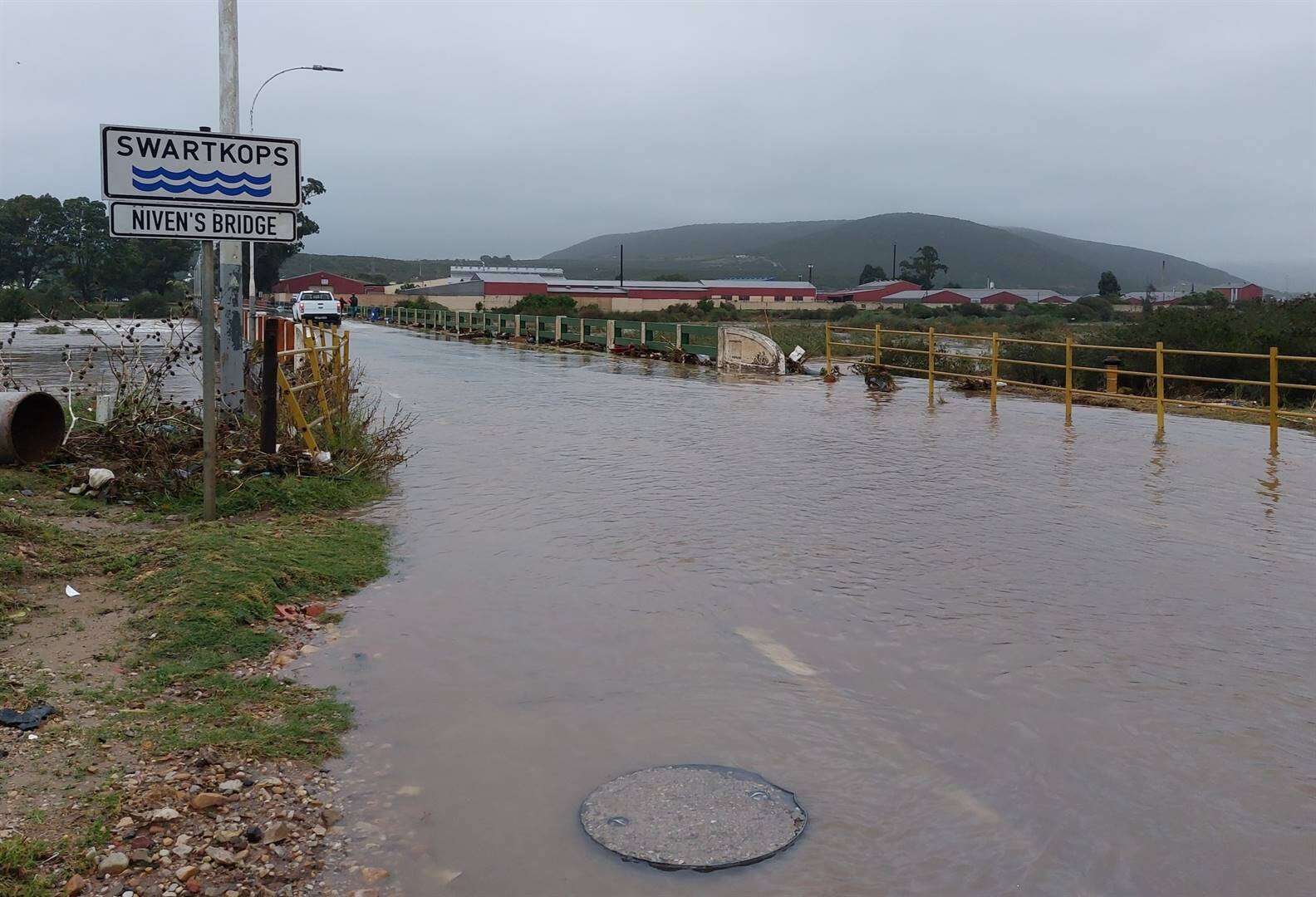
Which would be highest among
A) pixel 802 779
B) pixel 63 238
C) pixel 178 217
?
pixel 63 238

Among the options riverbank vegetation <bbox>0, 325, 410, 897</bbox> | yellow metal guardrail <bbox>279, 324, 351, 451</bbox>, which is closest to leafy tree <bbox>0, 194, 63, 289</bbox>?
yellow metal guardrail <bbox>279, 324, 351, 451</bbox>

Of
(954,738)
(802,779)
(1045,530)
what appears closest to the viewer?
(802,779)

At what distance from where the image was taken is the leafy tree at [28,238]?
121 meters

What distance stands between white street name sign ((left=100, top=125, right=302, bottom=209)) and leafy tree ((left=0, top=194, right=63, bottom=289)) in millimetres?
124029

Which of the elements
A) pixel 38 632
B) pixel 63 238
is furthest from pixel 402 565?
pixel 63 238

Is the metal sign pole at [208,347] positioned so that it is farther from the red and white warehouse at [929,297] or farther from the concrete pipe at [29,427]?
the red and white warehouse at [929,297]

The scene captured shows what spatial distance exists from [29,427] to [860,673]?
29.1 ft

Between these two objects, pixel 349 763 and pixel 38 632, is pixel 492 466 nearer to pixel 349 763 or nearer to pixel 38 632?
pixel 38 632

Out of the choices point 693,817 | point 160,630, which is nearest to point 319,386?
point 160,630

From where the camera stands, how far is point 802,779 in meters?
5.25

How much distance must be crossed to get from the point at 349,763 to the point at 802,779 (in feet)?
6.38

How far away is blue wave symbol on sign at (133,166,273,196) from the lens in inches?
356

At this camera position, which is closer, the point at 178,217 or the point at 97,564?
the point at 97,564

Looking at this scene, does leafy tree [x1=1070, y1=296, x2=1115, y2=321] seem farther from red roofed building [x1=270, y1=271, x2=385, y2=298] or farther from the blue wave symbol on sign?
the blue wave symbol on sign
